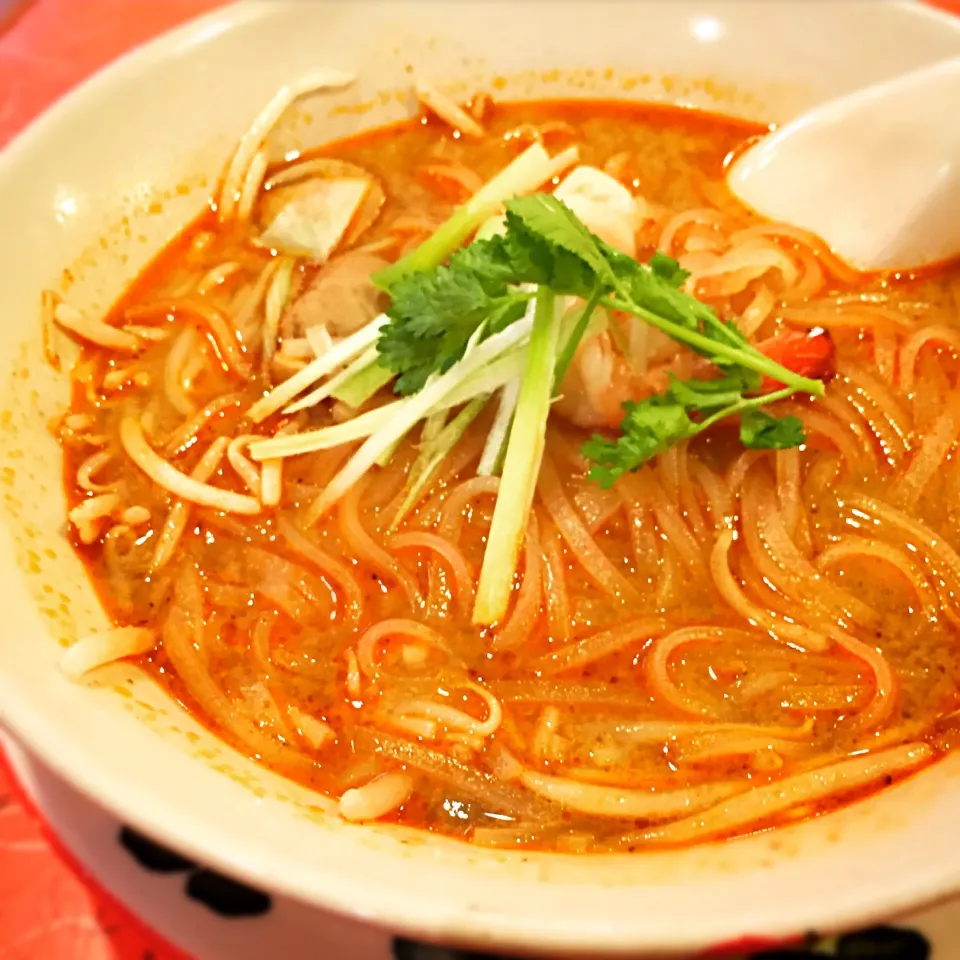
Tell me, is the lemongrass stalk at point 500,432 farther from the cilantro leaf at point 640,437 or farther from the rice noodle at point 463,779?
the rice noodle at point 463,779

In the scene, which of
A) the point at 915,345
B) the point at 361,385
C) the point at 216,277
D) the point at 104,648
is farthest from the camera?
the point at 216,277

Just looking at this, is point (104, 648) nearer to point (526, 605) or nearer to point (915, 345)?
point (526, 605)

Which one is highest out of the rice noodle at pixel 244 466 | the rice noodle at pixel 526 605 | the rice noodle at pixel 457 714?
the rice noodle at pixel 244 466

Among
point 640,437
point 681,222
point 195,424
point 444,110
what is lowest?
point 640,437

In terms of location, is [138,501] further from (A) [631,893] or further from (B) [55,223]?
(A) [631,893]

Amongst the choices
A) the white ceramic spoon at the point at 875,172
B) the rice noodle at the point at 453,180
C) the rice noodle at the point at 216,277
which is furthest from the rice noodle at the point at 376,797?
the white ceramic spoon at the point at 875,172

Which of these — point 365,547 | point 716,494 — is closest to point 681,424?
point 716,494
